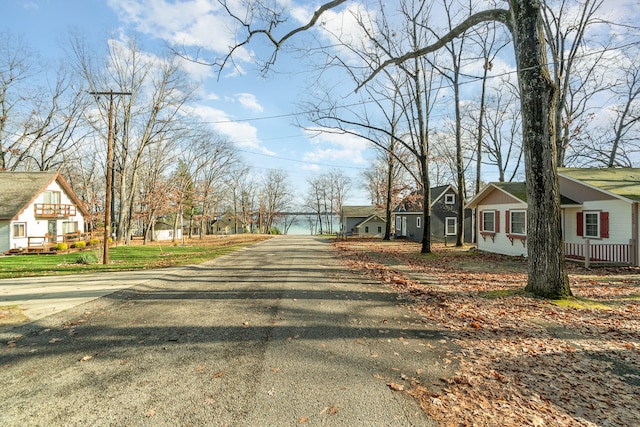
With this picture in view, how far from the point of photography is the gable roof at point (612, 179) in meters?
12.0

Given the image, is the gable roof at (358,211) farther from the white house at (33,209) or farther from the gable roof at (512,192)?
the white house at (33,209)

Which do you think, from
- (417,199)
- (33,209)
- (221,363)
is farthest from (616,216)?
(33,209)

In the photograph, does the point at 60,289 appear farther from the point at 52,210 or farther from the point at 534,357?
the point at 52,210

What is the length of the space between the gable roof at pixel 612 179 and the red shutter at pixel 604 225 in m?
1.10

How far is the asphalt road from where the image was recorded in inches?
108

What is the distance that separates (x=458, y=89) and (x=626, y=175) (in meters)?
9.40

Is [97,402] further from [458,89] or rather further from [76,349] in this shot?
[458,89]

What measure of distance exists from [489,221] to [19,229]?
33611 millimetres

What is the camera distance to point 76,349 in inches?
166

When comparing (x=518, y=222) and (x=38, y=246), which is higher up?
(x=518, y=222)

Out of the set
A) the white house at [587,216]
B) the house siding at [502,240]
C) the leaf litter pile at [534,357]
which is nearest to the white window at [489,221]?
the white house at [587,216]

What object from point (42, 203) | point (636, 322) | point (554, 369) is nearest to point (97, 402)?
point (554, 369)

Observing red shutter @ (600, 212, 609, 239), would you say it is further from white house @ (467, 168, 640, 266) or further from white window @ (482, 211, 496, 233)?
white window @ (482, 211, 496, 233)

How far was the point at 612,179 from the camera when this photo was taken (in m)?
14.0
